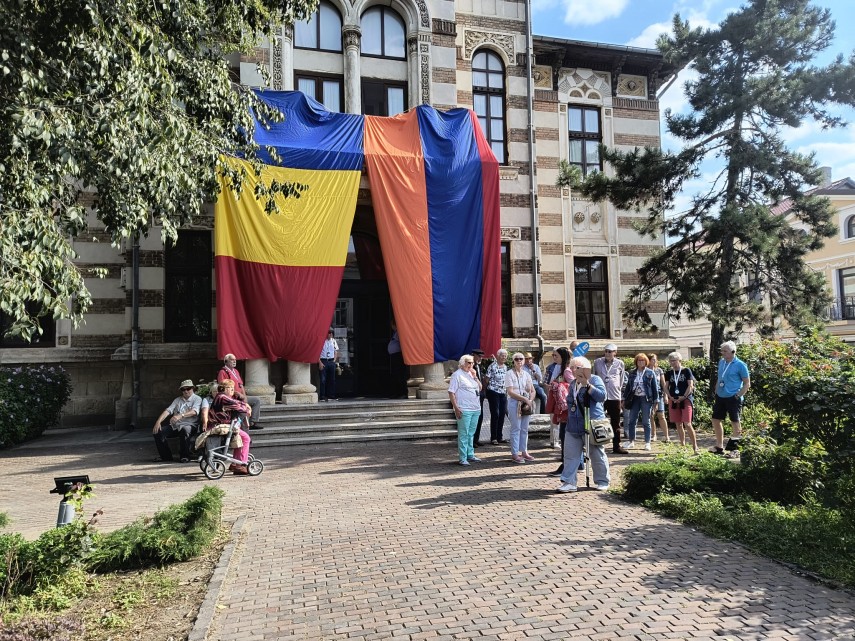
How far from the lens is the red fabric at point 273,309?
42.3 ft

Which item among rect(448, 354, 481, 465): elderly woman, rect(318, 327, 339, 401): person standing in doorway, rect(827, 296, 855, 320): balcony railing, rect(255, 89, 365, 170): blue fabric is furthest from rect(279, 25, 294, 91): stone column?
rect(827, 296, 855, 320): balcony railing

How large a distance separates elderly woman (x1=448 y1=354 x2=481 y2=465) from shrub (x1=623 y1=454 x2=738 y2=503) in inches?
116

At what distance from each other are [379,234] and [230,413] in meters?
5.89

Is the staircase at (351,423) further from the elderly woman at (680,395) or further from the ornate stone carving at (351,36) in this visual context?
the ornate stone carving at (351,36)

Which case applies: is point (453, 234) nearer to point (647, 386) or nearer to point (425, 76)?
point (425, 76)

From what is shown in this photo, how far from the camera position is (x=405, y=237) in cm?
1402

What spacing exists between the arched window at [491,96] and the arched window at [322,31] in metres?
4.20

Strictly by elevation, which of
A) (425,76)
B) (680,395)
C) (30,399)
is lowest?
(30,399)

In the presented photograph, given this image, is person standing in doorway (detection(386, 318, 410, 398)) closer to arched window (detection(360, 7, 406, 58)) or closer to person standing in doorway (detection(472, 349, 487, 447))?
person standing in doorway (detection(472, 349, 487, 447))

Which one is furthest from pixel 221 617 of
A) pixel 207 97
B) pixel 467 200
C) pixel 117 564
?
pixel 467 200

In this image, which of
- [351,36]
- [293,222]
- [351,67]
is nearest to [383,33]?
[351,36]

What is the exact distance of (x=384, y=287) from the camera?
17.1 m

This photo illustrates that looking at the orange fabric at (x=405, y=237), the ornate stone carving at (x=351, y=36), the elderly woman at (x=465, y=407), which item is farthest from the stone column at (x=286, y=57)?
the elderly woman at (x=465, y=407)

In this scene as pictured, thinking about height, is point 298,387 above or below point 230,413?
above
